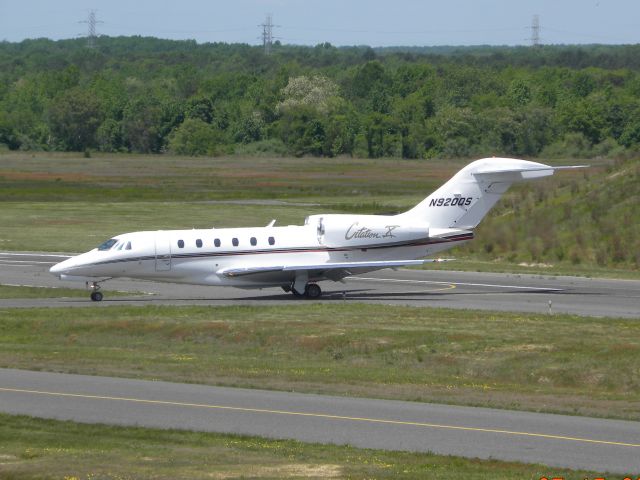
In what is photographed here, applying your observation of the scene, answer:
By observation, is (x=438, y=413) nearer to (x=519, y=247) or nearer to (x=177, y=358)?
(x=177, y=358)

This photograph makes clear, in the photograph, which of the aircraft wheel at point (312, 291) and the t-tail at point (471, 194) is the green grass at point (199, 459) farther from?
the t-tail at point (471, 194)

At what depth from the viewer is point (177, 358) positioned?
2911 centimetres

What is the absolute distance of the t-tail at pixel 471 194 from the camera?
4231cm

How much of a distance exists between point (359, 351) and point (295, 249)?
38.2ft

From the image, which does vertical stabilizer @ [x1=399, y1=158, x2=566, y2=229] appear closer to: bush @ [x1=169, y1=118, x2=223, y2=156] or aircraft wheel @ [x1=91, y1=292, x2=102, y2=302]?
aircraft wheel @ [x1=91, y1=292, x2=102, y2=302]

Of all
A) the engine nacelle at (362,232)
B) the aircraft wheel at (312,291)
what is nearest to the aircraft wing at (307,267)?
the engine nacelle at (362,232)

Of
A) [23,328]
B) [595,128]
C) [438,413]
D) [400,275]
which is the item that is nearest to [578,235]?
[400,275]

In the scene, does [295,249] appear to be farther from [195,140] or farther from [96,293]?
[195,140]

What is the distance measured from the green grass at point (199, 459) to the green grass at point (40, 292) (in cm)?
2397

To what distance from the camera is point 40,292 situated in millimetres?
44125

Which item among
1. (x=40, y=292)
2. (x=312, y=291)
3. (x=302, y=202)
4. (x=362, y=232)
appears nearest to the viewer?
(x=362, y=232)

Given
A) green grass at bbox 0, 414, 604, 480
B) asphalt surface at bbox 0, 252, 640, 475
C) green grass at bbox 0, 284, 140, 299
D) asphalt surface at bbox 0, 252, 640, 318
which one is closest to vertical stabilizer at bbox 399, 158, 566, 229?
asphalt surface at bbox 0, 252, 640, 318

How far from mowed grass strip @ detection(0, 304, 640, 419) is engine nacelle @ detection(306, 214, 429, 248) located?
3554 mm

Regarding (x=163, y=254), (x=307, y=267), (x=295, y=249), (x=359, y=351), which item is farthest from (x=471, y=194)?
(x=359, y=351)
